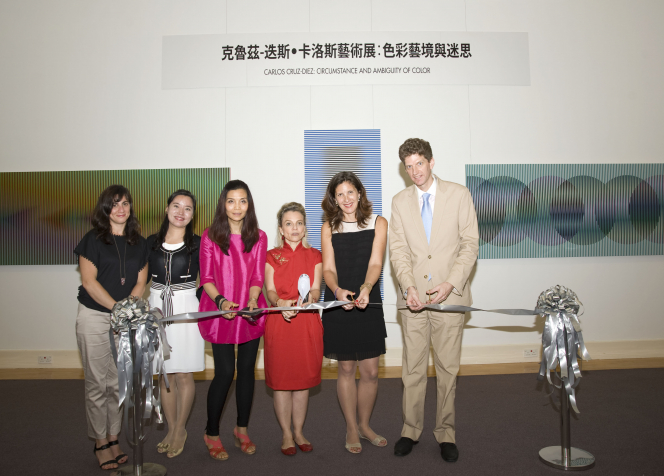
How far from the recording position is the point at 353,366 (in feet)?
10.4

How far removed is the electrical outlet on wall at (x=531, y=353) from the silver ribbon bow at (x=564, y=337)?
2.63m

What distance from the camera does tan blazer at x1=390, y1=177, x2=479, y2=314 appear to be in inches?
120

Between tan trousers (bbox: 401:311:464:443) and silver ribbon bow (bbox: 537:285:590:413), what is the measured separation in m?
0.56

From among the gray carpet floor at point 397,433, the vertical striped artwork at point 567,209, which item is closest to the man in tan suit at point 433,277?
A: the gray carpet floor at point 397,433

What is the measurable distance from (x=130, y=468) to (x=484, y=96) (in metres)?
5.19

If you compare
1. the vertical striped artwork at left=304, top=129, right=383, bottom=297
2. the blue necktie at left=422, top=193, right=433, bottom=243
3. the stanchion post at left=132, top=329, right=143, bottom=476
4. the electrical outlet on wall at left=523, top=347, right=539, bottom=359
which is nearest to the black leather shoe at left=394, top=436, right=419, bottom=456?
the blue necktie at left=422, top=193, right=433, bottom=243

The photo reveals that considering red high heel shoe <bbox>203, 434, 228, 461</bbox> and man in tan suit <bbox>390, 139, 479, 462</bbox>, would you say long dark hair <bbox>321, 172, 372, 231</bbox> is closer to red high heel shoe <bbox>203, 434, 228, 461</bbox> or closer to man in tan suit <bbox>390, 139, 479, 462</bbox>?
man in tan suit <bbox>390, 139, 479, 462</bbox>

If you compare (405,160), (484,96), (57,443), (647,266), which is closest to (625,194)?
(647,266)

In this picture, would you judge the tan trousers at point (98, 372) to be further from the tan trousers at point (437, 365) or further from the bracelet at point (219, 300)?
the tan trousers at point (437, 365)

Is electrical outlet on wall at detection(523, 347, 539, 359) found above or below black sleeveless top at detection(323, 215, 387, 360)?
below

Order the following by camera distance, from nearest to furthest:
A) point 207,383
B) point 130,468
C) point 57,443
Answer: point 130,468
point 57,443
point 207,383

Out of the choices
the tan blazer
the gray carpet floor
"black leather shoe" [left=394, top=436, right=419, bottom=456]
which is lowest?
the gray carpet floor

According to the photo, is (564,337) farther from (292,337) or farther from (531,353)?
(531,353)

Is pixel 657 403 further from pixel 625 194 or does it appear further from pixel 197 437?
pixel 197 437
